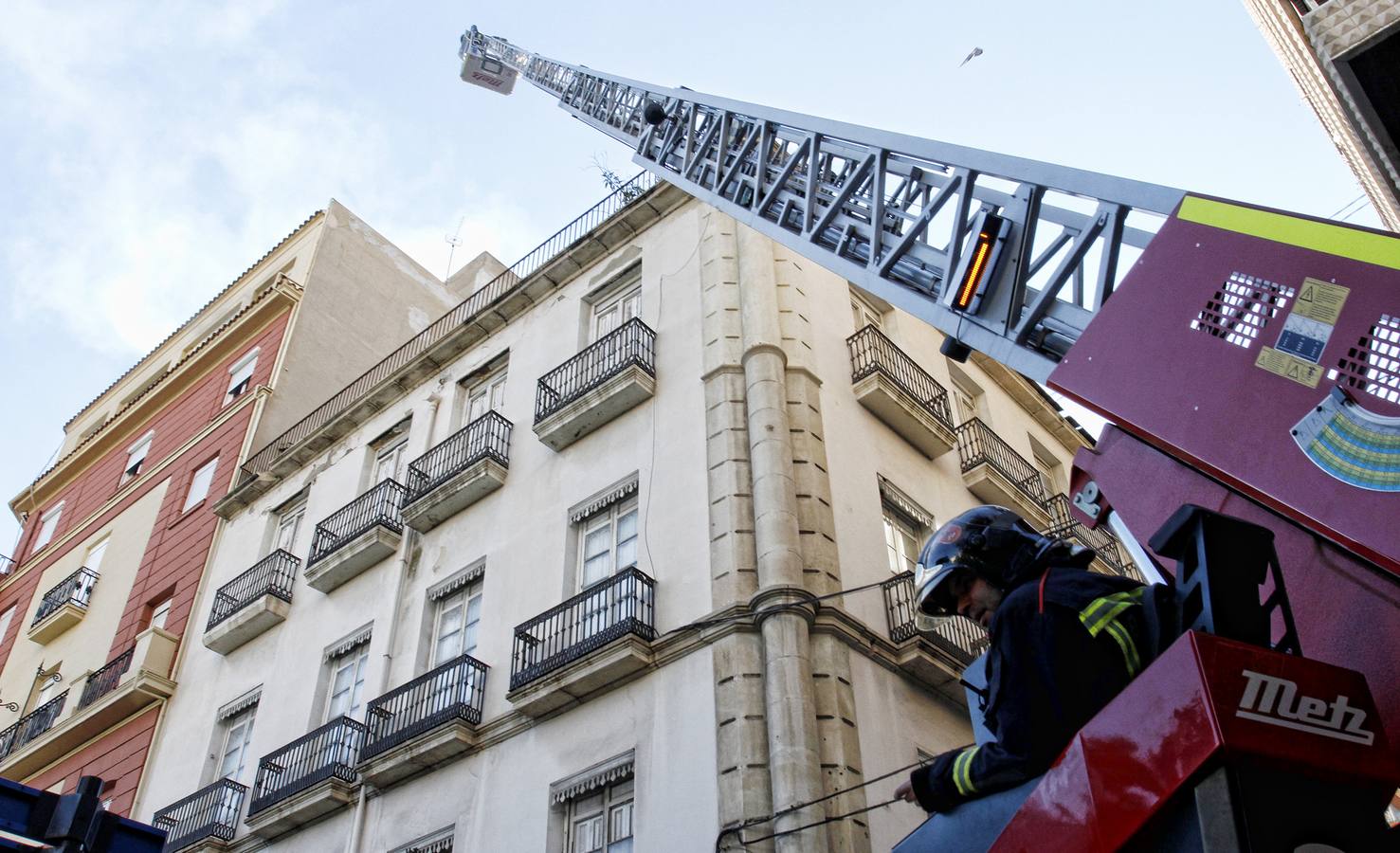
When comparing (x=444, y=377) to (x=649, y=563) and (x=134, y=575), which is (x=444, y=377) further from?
(x=134, y=575)

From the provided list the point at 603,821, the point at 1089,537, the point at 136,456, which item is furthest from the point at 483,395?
the point at 136,456

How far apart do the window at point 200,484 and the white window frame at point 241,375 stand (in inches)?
75.1

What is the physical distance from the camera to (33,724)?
2291 centimetres

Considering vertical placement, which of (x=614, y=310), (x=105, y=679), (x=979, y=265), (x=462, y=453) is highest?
(x=614, y=310)

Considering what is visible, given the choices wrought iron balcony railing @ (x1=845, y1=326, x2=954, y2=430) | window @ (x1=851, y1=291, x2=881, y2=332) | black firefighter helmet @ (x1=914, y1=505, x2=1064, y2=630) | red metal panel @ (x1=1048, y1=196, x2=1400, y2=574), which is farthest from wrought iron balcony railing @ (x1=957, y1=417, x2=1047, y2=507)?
red metal panel @ (x1=1048, y1=196, x2=1400, y2=574)

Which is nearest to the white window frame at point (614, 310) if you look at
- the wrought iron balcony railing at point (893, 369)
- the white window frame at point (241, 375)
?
the wrought iron balcony railing at point (893, 369)

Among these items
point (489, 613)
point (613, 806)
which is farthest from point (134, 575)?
point (613, 806)

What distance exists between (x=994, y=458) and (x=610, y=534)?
6.99 metres

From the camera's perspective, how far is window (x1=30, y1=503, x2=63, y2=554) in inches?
1204

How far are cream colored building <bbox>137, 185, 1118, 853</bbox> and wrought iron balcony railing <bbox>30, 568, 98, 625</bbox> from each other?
6.05 m

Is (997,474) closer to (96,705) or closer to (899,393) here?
(899,393)

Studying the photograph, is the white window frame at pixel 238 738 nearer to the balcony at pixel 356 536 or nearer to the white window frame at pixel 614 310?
the balcony at pixel 356 536

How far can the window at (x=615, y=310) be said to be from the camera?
17.9 m

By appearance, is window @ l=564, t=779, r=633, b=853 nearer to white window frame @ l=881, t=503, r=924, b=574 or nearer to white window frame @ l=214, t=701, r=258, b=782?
white window frame @ l=881, t=503, r=924, b=574
